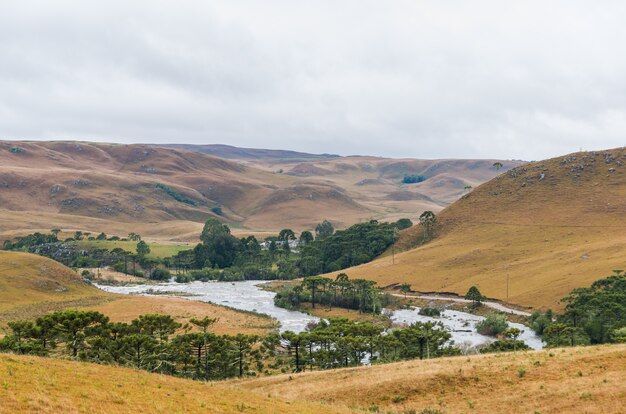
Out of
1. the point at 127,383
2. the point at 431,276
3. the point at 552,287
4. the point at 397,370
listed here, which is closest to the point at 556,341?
the point at 397,370

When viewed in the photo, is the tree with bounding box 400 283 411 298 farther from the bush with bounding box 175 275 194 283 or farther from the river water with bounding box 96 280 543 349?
the bush with bounding box 175 275 194 283

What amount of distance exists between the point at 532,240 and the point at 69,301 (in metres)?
119

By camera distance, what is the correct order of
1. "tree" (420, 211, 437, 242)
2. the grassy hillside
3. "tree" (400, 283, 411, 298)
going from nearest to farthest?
the grassy hillside → "tree" (400, 283, 411, 298) → "tree" (420, 211, 437, 242)

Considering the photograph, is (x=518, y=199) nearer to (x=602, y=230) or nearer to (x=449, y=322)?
(x=602, y=230)

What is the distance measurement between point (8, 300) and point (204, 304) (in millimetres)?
37632

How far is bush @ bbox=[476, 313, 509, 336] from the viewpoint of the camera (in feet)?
301

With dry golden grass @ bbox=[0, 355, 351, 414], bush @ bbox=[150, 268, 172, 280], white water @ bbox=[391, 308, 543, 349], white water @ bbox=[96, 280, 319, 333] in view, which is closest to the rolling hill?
dry golden grass @ bbox=[0, 355, 351, 414]

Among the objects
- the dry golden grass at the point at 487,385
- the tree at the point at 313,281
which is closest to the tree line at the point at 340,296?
the tree at the point at 313,281

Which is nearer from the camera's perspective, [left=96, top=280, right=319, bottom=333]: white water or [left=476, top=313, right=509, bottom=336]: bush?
[left=476, top=313, right=509, bottom=336]: bush

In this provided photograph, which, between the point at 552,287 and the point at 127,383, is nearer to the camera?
the point at 127,383

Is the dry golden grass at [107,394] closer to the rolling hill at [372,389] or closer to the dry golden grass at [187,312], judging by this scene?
the rolling hill at [372,389]

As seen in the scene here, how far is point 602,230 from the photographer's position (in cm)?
14475

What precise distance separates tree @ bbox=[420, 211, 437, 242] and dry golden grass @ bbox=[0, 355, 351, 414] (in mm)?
152178

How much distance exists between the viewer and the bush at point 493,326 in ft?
301
